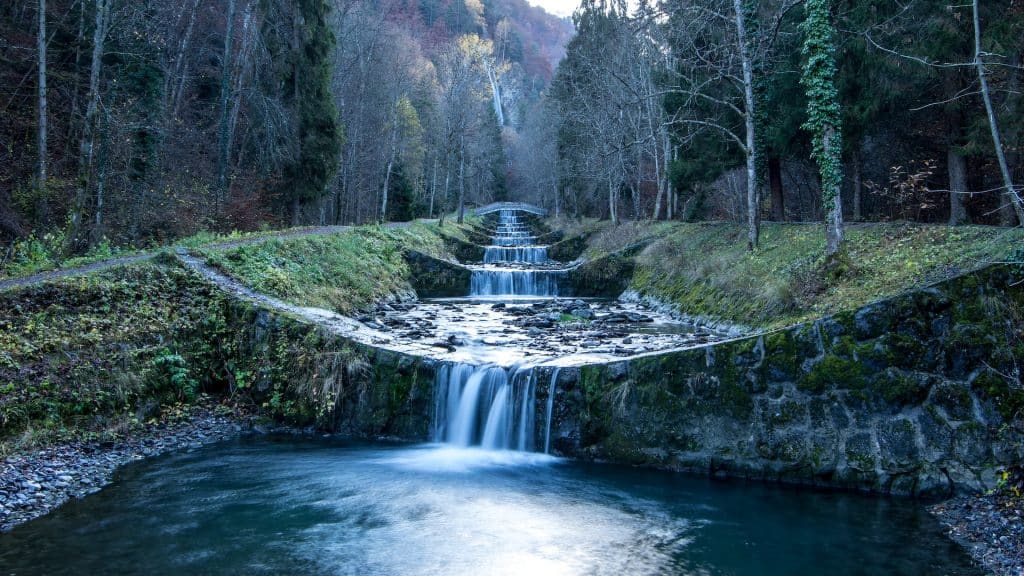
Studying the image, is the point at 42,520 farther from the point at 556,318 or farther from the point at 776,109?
the point at 776,109

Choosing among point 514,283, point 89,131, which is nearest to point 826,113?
point 514,283

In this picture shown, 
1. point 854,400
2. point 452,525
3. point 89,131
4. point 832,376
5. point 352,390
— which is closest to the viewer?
point 452,525

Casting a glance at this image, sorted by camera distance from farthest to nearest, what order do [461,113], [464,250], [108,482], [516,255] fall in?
[461,113]
[516,255]
[464,250]
[108,482]

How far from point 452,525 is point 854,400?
18.4 ft

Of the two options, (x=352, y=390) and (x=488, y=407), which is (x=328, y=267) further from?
(x=488, y=407)

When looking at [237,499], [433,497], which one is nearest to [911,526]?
[433,497]

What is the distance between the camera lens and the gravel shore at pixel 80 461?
684cm

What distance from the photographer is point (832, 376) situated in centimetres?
828

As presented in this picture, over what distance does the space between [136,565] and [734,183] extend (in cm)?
3122

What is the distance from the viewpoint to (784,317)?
40.4 ft

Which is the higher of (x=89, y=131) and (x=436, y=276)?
(x=89, y=131)

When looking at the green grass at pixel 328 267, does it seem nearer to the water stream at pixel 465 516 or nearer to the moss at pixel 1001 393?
the water stream at pixel 465 516

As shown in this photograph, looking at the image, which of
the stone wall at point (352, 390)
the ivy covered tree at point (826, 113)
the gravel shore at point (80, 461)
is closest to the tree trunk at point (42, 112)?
the gravel shore at point (80, 461)

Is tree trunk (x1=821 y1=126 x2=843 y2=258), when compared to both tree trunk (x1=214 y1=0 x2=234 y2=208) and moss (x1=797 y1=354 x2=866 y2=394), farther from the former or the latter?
tree trunk (x1=214 y1=0 x2=234 y2=208)
